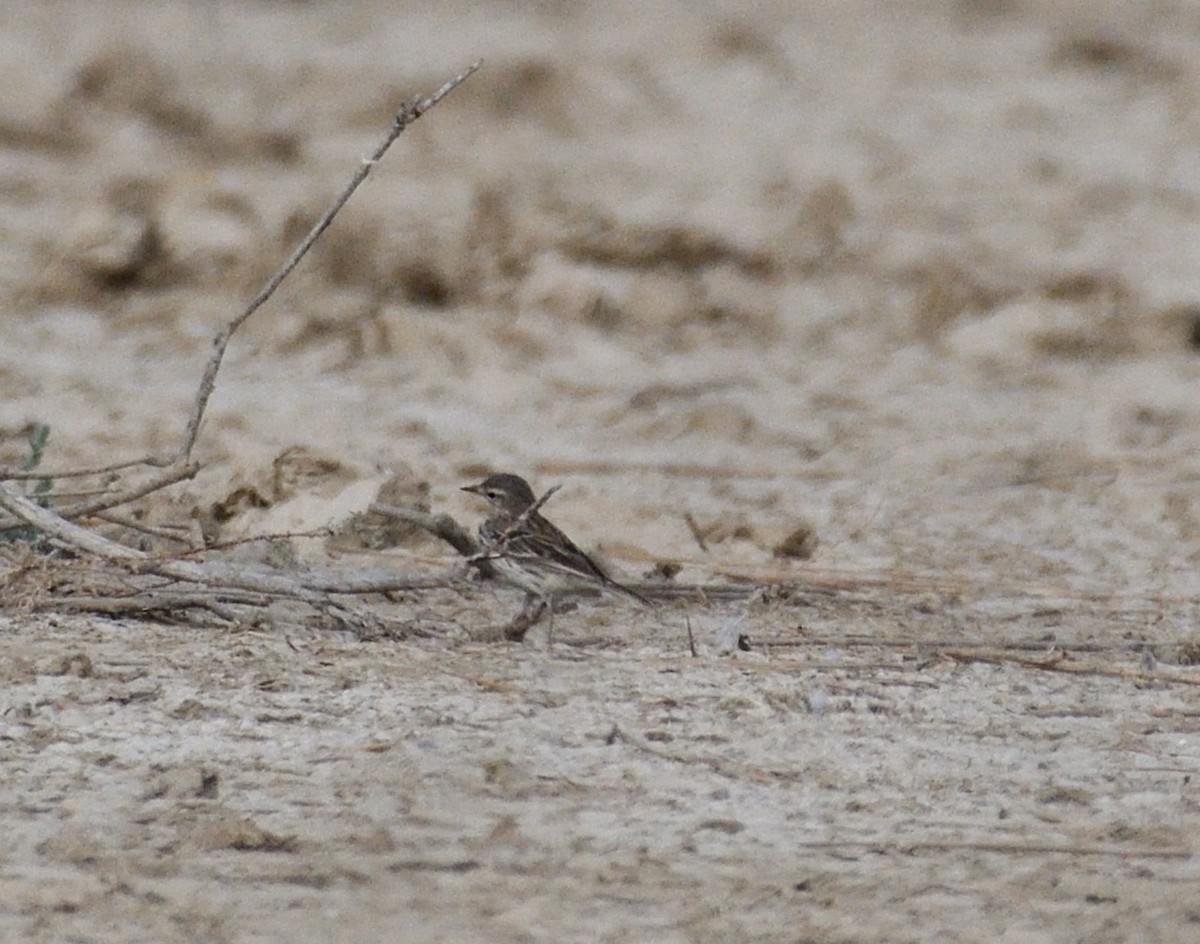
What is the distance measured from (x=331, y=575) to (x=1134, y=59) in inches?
293

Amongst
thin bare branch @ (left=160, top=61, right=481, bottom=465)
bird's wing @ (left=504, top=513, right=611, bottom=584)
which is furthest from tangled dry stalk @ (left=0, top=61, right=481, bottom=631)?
bird's wing @ (left=504, top=513, right=611, bottom=584)

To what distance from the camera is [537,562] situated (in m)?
5.76

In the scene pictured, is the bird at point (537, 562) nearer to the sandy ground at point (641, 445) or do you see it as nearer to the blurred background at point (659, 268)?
the sandy ground at point (641, 445)

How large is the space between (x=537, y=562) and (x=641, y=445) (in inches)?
91.4

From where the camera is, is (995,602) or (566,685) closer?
(566,685)

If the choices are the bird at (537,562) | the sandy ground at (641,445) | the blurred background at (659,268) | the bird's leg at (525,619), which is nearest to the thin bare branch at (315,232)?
the sandy ground at (641,445)

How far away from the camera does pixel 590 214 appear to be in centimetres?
1007

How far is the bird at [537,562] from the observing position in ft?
18.6

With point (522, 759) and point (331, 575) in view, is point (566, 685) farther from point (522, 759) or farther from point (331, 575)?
point (331, 575)

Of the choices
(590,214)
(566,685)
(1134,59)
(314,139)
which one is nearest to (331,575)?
(566,685)

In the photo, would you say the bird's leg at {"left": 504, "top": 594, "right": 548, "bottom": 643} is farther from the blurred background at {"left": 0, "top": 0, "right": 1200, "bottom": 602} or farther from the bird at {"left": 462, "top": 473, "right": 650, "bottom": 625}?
A: the blurred background at {"left": 0, "top": 0, "right": 1200, "bottom": 602}

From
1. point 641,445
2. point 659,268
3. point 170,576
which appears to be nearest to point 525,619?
point 170,576

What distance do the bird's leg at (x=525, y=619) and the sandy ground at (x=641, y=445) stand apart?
0.14 feet

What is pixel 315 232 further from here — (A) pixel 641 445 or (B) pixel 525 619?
(A) pixel 641 445
